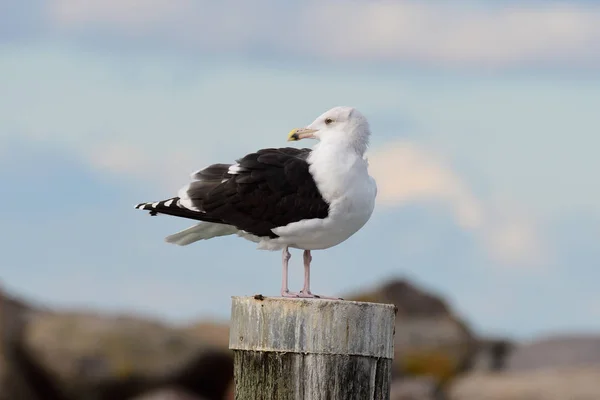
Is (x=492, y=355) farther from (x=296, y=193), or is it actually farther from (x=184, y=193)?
(x=296, y=193)

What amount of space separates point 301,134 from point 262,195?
0.57 meters

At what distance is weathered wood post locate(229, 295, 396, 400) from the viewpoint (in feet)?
21.1

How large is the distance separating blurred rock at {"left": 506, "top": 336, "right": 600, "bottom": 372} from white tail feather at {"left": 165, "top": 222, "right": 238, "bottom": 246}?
Result: 1494 cm

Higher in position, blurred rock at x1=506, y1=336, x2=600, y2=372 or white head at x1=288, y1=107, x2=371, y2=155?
white head at x1=288, y1=107, x2=371, y2=155

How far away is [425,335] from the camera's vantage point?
22.1 meters

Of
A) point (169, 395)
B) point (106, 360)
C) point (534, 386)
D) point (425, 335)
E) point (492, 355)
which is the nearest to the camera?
point (169, 395)

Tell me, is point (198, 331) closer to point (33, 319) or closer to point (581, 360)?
point (33, 319)

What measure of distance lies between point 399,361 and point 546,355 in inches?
172

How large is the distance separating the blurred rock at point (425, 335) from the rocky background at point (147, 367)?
0.03m

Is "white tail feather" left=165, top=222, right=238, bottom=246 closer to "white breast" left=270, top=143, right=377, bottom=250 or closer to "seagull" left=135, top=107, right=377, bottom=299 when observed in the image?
"seagull" left=135, top=107, right=377, bottom=299

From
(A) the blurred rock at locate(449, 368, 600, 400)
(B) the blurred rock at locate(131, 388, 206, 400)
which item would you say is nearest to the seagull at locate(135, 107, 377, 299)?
(B) the blurred rock at locate(131, 388, 206, 400)

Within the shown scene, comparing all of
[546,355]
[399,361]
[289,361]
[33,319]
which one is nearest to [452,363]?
[399,361]

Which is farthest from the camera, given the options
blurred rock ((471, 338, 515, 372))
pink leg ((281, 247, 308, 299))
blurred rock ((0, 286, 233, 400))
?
blurred rock ((471, 338, 515, 372))

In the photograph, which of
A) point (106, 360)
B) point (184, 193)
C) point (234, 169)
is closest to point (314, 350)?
point (234, 169)
